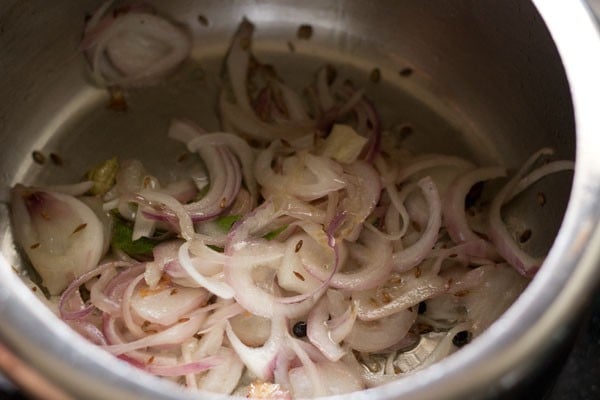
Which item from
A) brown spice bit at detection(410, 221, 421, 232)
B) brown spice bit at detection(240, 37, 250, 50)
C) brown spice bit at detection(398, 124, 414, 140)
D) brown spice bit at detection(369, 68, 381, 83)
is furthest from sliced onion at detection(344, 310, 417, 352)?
brown spice bit at detection(240, 37, 250, 50)

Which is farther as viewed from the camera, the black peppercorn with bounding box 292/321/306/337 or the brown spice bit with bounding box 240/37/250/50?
the brown spice bit with bounding box 240/37/250/50

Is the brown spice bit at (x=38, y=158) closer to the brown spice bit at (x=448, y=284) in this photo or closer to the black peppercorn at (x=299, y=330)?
the black peppercorn at (x=299, y=330)

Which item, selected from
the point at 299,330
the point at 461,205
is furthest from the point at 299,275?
the point at 461,205

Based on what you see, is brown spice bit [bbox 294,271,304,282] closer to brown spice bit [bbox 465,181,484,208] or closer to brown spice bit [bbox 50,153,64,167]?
brown spice bit [bbox 465,181,484,208]

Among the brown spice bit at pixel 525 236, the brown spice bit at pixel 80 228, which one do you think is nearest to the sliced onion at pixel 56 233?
the brown spice bit at pixel 80 228

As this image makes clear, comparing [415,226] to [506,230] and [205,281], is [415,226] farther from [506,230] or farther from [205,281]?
[205,281]

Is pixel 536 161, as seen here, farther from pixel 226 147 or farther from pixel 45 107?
pixel 45 107

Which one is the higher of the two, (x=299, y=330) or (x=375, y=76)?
(x=375, y=76)

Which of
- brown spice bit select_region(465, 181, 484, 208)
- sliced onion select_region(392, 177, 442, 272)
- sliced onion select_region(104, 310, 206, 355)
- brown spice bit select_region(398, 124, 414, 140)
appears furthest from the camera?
brown spice bit select_region(398, 124, 414, 140)
